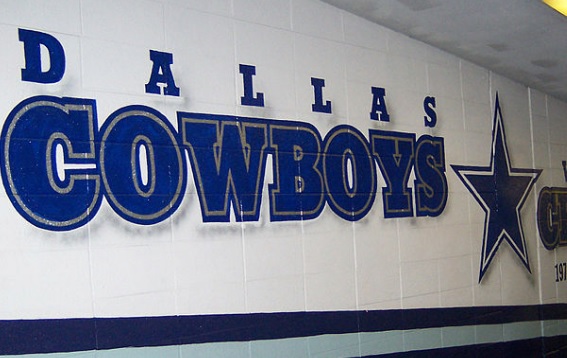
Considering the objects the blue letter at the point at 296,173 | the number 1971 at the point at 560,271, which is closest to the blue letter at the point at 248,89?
the blue letter at the point at 296,173

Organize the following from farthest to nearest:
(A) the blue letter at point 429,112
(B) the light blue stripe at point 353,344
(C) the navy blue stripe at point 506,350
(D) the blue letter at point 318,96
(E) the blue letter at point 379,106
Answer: (A) the blue letter at point 429,112 → (C) the navy blue stripe at point 506,350 → (E) the blue letter at point 379,106 → (D) the blue letter at point 318,96 → (B) the light blue stripe at point 353,344

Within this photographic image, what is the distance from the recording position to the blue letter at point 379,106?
398 cm

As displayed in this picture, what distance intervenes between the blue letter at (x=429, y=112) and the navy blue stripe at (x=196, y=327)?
3.83 ft

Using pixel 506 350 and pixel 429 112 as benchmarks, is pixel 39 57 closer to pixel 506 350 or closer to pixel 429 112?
pixel 429 112

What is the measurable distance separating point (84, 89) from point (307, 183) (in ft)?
4.23

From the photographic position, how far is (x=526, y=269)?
16.9 ft

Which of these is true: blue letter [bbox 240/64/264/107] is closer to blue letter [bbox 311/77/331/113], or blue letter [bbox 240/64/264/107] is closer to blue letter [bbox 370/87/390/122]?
blue letter [bbox 311/77/331/113]

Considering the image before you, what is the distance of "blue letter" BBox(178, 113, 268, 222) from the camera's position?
306 cm

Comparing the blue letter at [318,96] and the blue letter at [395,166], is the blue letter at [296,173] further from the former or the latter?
the blue letter at [395,166]

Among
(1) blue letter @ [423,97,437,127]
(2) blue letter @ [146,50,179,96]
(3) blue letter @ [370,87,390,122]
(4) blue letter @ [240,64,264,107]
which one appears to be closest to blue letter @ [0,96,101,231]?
(2) blue letter @ [146,50,179,96]

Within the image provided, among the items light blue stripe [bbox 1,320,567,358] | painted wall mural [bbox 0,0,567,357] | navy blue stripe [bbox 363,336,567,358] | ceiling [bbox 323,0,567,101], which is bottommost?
navy blue stripe [bbox 363,336,567,358]

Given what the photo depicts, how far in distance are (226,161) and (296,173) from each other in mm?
455

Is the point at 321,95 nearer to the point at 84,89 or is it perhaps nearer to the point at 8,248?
the point at 84,89

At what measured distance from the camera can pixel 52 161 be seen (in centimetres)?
260
